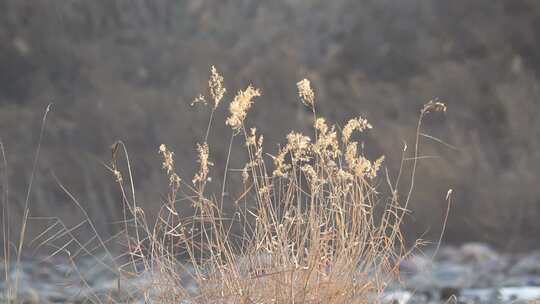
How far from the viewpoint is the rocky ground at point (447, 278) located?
260 inches

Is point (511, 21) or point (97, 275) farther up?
point (511, 21)

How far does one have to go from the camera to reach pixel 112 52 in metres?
12.5

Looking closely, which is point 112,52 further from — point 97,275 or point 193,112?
point 97,275

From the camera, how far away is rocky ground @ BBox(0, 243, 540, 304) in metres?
6.61

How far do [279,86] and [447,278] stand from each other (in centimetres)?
406

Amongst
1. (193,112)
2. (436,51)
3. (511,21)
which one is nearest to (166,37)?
(193,112)

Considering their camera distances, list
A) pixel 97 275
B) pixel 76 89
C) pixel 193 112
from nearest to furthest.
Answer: pixel 97 275 < pixel 193 112 < pixel 76 89

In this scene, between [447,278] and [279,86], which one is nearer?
[447,278]

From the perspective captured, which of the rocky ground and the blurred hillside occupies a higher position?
the blurred hillside

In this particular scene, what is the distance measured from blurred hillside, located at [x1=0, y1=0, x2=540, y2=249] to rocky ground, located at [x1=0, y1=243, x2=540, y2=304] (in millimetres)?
504

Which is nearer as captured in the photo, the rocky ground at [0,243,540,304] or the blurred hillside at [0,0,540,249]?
the rocky ground at [0,243,540,304]

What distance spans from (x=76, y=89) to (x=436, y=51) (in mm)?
3873

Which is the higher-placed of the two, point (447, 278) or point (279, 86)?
point (279, 86)

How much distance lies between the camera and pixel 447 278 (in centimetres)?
792
